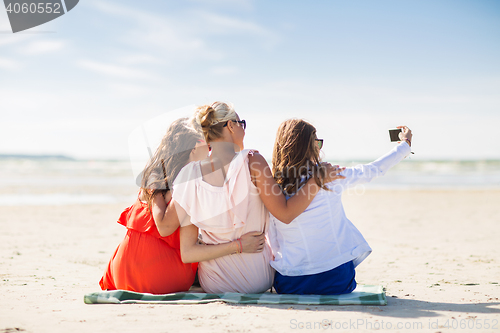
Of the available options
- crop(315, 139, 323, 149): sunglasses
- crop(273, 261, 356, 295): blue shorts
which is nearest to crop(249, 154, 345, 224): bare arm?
crop(315, 139, 323, 149): sunglasses

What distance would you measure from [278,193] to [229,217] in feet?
1.35

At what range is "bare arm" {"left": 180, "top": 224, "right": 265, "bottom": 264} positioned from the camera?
2898mm

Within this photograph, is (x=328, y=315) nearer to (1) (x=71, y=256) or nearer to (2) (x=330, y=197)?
(2) (x=330, y=197)

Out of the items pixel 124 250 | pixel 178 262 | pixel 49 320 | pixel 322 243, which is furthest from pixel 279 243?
pixel 49 320

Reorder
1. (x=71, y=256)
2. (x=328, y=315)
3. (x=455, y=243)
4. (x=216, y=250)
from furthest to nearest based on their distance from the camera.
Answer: (x=455, y=243) < (x=71, y=256) < (x=216, y=250) < (x=328, y=315)

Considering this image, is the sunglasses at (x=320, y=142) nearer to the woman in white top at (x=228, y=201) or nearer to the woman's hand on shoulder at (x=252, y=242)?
the woman in white top at (x=228, y=201)

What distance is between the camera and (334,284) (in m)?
3.02

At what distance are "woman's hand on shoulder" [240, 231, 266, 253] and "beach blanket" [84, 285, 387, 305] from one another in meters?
0.35

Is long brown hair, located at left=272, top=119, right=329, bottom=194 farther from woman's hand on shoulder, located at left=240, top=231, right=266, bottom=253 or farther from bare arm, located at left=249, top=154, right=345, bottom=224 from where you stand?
woman's hand on shoulder, located at left=240, top=231, right=266, bottom=253

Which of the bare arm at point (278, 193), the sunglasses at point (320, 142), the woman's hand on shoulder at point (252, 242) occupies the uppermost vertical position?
the sunglasses at point (320, 142)

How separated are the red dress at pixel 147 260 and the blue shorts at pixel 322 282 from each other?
78 centimetres

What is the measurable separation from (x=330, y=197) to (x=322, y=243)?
350 mm

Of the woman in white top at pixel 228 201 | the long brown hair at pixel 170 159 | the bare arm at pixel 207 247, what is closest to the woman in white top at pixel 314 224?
the woman in white top at pixel 228 201

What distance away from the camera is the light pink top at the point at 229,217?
281cm
